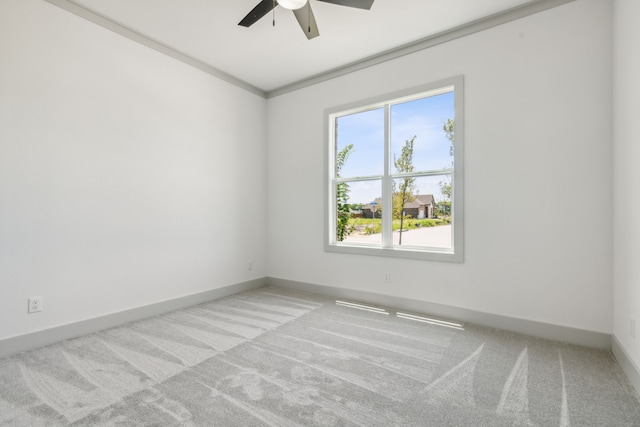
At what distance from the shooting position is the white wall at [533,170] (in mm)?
2400

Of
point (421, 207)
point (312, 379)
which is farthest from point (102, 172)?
point (421, 207)

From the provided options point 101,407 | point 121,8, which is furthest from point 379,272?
point 121,8

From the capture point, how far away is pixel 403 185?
11.4ft

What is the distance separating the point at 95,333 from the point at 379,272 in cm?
288

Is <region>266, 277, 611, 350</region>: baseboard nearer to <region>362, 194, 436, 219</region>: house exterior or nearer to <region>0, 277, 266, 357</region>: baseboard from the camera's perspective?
<region>362, 194, 436, 219</region>: house exterior

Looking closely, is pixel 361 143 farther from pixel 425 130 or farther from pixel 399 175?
pixel 425 130

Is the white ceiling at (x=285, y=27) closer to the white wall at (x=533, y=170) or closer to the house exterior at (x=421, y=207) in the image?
the white wall at (x=533, y=170)

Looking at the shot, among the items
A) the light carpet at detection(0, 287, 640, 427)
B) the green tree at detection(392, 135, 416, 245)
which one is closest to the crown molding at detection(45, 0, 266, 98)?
the green tree at detection(392, 135, 416, 245)

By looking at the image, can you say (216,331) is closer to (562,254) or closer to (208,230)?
(208,230)

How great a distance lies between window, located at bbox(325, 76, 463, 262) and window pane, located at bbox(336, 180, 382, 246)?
1cm

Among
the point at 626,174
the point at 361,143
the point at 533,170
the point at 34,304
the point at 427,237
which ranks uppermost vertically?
the point at 361,143

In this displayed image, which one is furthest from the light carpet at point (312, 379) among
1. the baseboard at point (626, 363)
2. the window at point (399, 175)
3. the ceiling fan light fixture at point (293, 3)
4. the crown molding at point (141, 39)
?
the crown molding at point (141, 39)

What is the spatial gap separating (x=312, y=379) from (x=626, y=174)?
2571 mm

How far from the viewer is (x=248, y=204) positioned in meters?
4.28
